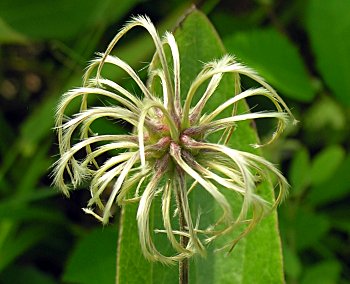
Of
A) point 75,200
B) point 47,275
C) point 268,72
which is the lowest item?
point 47,275

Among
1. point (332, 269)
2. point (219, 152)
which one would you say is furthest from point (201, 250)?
point (332, 269)

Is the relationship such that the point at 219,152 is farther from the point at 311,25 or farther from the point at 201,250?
the point at 311,25

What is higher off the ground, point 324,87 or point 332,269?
point 324,87

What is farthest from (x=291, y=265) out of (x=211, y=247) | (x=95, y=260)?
(x=95, y=260)

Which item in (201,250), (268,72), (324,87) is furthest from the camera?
(324,87)

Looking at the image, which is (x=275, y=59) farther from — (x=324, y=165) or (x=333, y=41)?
(x=324, y=165)

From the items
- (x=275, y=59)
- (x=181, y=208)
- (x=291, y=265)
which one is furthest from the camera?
(x=275, y=59)
